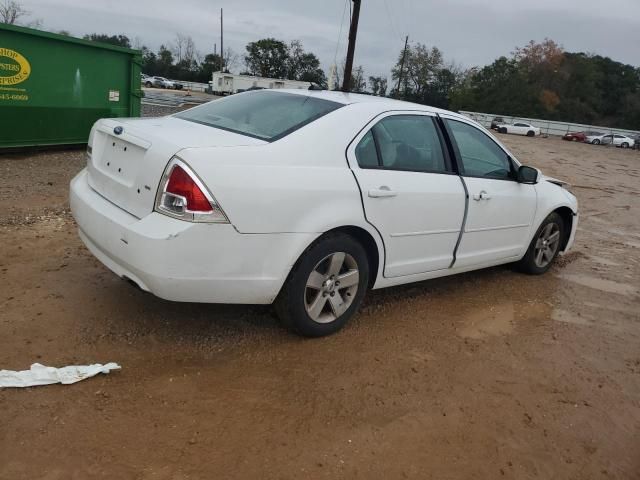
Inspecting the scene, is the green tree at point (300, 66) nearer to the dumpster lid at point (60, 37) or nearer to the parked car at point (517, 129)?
the parked car at point (517, 129)

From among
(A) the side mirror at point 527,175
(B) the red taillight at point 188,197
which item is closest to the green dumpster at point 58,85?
(B) the red taillight at point 188,197

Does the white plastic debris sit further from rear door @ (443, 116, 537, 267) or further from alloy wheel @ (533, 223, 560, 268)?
alloy wheel @ (533, 223, 560, 268)

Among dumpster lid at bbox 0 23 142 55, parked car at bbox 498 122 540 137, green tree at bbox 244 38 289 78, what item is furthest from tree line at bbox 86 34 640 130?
dumpster lid at bbox 0 23 142 55

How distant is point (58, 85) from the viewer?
9.00 meters

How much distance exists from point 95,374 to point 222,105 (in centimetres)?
215

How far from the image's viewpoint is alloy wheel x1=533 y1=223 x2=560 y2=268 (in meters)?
5.43

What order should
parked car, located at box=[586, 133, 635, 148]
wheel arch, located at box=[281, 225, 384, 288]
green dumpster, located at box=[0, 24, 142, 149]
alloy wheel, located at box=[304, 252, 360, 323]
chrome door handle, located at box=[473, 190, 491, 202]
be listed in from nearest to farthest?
wheel arch, located at box=[281, 225, 384, 288]
alloy wheel, located at box=[304, 252, 360, 323]
chrome door handle, located at box=[473, 190, 491, 202]
green dumpster, located at box=[0, 24, 142, 149]
parked car, located at box=[586, 133, 635, 148]

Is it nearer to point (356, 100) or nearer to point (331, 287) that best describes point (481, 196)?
point (356, 100)

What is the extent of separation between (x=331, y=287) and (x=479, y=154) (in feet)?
6.34

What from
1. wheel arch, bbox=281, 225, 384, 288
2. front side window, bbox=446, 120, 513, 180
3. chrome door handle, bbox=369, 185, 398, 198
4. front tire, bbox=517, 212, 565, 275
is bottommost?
front tire, bbox=517, 212, 565, 275

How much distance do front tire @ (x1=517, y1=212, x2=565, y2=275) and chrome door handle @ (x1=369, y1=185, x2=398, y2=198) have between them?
231 cm

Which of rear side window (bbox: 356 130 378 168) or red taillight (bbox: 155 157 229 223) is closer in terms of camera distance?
red taillight (bbox: 155 157 229 223)

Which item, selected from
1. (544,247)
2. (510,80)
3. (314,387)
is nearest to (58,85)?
(544,247)

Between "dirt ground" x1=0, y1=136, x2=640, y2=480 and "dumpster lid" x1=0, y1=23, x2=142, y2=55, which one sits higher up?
"dumpster lid" x1=0, y1=23, x2=142, y2=55
